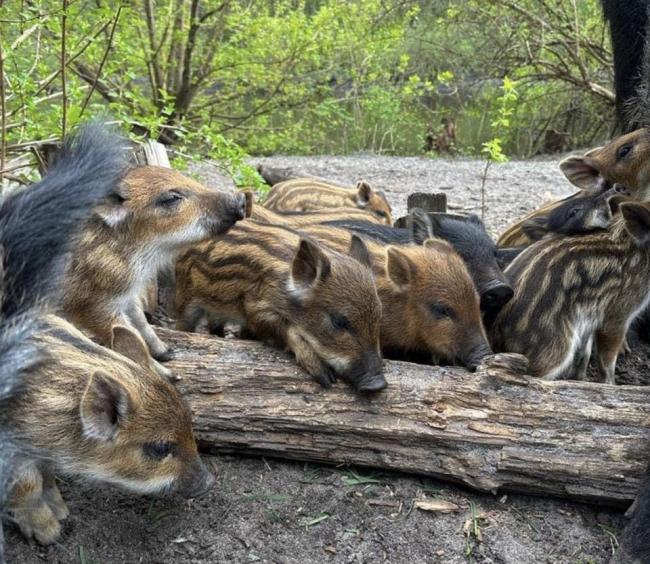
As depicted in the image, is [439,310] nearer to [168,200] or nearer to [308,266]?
[308,266]

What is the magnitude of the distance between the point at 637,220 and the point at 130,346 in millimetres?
2105

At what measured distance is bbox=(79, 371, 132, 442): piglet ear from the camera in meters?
2.17

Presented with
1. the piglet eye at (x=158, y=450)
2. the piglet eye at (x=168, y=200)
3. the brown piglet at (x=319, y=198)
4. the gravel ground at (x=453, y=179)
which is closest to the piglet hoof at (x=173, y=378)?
the piglet eye at (x=158, y=450)

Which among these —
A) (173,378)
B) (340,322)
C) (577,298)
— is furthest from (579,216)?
(173,378)

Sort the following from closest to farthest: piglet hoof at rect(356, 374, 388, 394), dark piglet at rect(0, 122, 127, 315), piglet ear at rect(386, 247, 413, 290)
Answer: dark piglet at rect(0, 122, 127, 315)
piglet hoof at rect(356, 374, 388, 394)
piglet ear at rect(386, 247, 413, 290)

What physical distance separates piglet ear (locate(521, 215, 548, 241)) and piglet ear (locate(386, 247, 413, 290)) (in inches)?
36.3

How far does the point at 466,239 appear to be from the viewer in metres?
3.48

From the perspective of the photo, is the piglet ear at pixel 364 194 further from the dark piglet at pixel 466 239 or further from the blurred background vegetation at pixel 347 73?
the dark piglet at pixel 466 239

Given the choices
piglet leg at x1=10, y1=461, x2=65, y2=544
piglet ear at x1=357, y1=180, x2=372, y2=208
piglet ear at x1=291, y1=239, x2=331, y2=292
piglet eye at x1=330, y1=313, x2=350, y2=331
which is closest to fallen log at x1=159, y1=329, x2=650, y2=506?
piglet eye at x1=330, y1=313, x2=350, y2=331

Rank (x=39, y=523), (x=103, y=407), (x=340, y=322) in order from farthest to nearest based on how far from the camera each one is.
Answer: (x=340, y=322), (x=39, y=523), (x=103, y=407)

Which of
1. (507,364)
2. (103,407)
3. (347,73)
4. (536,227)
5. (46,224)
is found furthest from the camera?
(347,73)

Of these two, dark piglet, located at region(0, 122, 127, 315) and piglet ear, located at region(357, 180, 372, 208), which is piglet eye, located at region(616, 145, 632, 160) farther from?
dark piglet, located at region(0, 122, 127, 315)

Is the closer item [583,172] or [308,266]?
[308,266]

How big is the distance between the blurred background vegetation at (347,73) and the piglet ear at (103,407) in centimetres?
230
